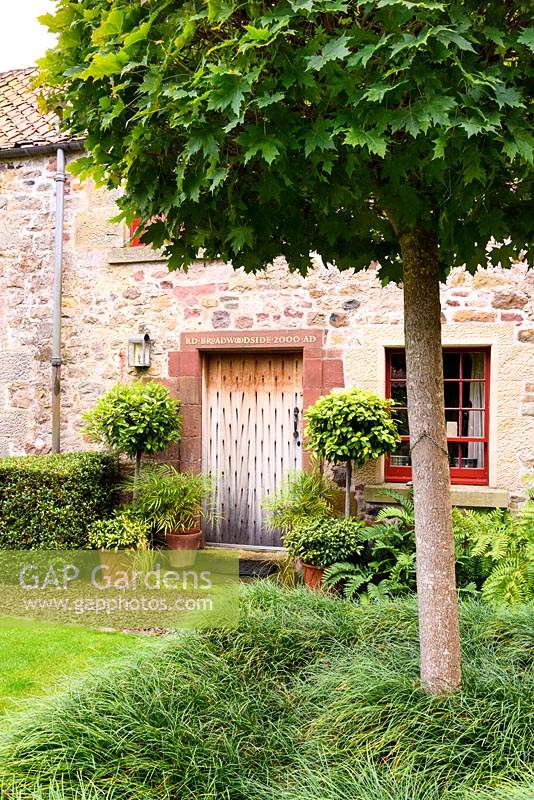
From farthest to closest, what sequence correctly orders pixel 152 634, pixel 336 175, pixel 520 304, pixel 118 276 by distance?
pixel 118 276 → pixel 520 304 → pixel 152 634 → pixel 336 175

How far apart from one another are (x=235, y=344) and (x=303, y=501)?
186cm

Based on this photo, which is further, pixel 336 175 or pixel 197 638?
pixel 197 638

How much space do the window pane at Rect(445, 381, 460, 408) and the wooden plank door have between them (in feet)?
5.00

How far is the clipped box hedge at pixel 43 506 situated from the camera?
6434 mm

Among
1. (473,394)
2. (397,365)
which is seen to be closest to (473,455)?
(473,394)

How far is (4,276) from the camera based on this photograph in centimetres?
790

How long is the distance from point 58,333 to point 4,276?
1064 mm

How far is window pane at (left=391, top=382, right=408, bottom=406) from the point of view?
670 centimetres

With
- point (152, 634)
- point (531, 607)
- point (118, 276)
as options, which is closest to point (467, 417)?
point (531, 607)

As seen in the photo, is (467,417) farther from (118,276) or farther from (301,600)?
(118,276)

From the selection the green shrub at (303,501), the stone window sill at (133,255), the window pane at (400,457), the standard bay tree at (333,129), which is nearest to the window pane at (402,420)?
the window pane at (400,457)

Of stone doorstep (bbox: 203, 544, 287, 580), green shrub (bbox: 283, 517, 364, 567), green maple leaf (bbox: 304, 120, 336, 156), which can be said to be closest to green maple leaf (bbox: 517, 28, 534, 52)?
green maple leaf (bbox: 304, 120, 336, 156)

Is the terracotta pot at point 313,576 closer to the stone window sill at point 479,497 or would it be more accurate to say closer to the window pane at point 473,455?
the stone window sill at point 479,497

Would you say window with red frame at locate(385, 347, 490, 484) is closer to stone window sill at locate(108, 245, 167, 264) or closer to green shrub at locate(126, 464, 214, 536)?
green shrub at locate(126, 464, 214, 536)
